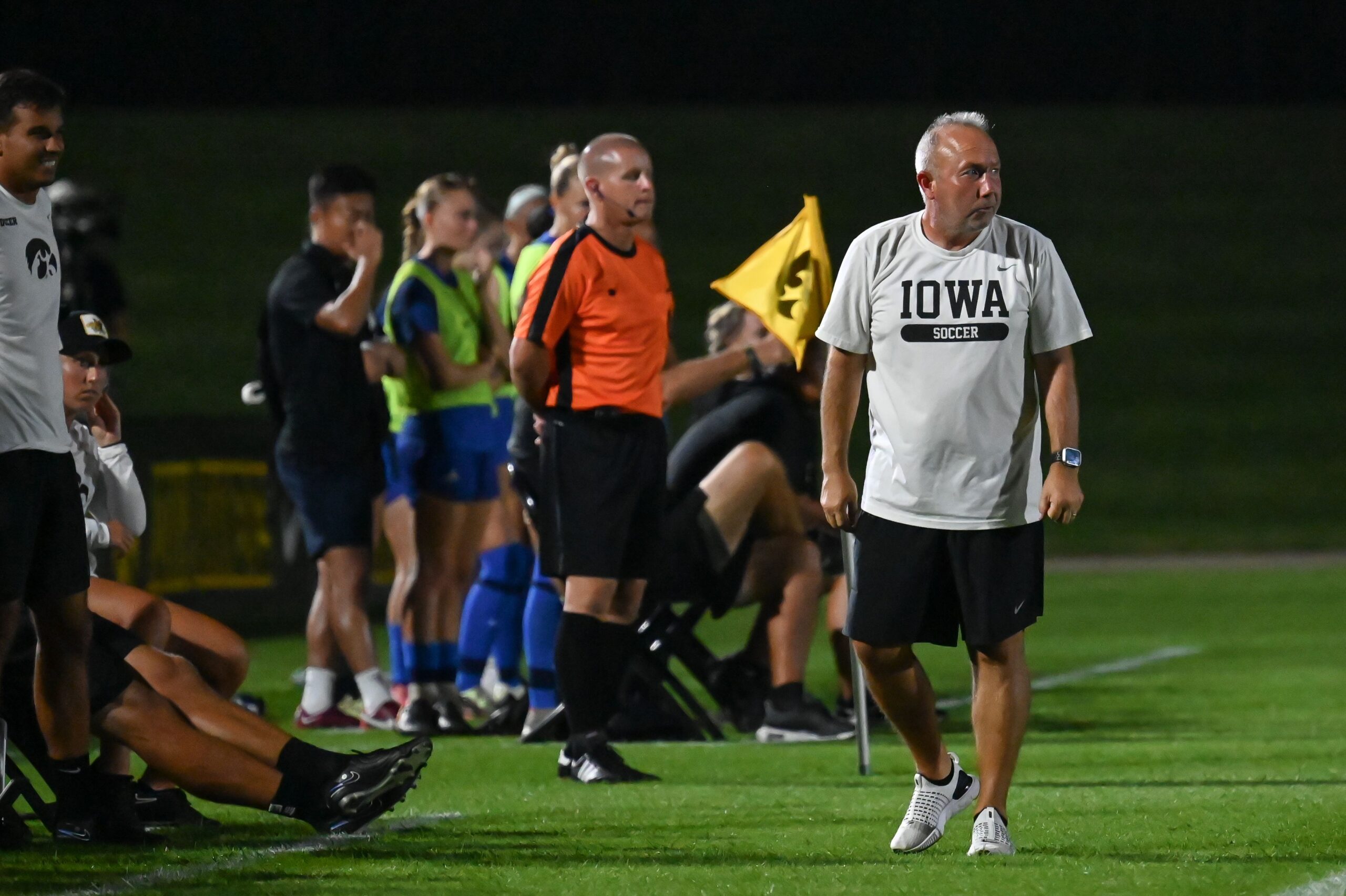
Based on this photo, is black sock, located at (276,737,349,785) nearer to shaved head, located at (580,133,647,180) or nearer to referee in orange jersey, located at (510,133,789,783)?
referee in orange jersey, located at (510,133,789,783)

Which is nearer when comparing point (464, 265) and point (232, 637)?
point (232, 637)

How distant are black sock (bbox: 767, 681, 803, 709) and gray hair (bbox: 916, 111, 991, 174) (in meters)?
3.74

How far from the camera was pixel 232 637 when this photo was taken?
268 inches

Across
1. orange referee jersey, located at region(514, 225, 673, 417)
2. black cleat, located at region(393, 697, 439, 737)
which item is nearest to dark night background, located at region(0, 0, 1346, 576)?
black cleat, located at region(393, 697, 439, 737)

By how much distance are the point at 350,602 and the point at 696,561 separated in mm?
1691

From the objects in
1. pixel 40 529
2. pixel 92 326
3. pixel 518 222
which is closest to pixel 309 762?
pixel 40 529

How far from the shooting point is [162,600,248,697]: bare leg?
22.0 feet

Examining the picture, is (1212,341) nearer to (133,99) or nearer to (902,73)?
(902,73)

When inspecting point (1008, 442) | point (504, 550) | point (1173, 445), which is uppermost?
point (1008, 442)

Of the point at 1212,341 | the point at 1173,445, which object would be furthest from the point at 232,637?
the point at 1212,341

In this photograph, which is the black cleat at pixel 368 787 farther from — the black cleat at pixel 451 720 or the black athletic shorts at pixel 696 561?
the black cleat at pixel 451 720

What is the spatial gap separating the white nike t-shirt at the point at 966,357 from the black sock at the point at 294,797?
174cm

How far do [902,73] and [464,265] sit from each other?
113ft

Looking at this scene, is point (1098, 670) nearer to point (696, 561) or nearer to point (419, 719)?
point (696, 561)
